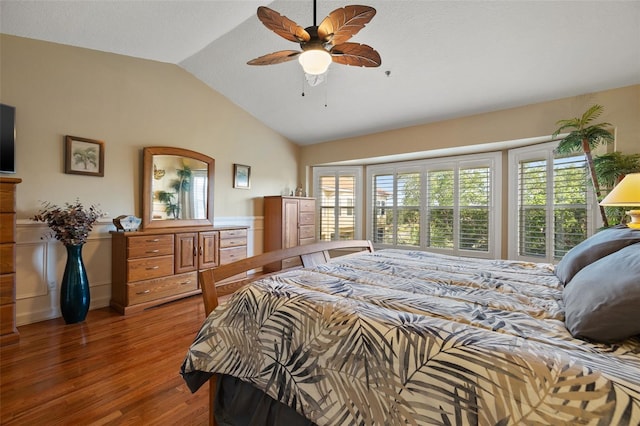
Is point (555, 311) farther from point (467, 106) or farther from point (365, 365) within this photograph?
point (467, 106)

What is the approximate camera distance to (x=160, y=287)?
10.6ft

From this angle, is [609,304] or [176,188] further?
[176,188]

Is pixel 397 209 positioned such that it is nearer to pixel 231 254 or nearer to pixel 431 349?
pixel 231 254

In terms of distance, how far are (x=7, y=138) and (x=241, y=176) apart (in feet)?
8.58

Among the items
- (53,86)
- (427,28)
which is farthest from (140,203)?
(427,28)

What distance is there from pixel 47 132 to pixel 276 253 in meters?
2.94

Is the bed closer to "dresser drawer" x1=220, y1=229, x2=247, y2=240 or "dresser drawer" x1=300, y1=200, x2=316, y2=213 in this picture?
"dresser drawer" x1=220, y1=229, x2=247, y2=240

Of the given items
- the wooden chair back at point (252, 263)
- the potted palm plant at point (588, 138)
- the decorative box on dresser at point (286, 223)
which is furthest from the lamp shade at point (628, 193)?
the decorative box on dresser at point (286, 223)

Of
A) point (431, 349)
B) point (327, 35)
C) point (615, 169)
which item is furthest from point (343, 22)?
point (615, 169)

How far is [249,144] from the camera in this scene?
476 centimetres

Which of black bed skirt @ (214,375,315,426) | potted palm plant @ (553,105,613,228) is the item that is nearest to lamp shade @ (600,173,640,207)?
potted palm plant @ (553,105,613,228)

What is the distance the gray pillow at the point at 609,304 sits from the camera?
0.78 meters

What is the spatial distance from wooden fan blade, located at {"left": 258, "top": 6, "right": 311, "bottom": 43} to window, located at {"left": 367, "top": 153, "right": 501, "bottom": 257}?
326cm

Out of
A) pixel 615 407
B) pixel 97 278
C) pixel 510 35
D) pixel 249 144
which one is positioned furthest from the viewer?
pixel 249 144
